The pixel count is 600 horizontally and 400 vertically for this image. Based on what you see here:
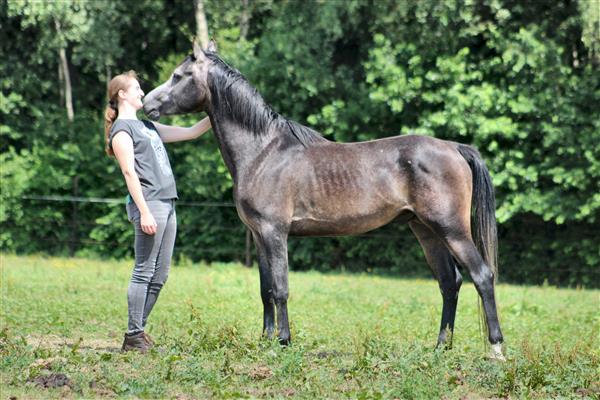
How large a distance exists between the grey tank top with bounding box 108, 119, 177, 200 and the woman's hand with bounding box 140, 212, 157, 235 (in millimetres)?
192

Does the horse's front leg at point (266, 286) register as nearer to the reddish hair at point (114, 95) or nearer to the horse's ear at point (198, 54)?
the reddish hair at point (114, 95)

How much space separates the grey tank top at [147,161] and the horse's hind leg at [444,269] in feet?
7.37

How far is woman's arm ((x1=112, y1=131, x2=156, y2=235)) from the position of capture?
23.0 ft

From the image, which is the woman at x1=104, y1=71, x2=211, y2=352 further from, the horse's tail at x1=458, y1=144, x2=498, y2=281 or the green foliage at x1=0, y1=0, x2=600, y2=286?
the green foliage at x1=0, y1=0, x2=600, y2=286

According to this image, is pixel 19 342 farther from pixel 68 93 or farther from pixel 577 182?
pixel 68 93

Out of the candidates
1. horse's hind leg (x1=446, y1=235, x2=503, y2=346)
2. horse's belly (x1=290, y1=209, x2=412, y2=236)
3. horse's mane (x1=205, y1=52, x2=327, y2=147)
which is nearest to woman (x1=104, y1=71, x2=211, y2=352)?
horse's mane (x1=205, y1=52, x2=327, y2=147)

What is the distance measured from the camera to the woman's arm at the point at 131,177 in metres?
7.01

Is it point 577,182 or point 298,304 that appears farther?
point 577,182

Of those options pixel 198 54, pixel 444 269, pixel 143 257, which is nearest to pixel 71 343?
pixel 143 257

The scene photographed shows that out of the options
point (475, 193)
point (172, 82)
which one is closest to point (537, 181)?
point (475, 193)

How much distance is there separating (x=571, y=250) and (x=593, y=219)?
1.25 m

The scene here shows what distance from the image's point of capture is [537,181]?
1738 cm

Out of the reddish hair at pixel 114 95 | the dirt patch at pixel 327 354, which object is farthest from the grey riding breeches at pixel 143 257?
the dirt patch at pixel 327 354

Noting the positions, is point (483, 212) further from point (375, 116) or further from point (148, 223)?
point (375, 116)
